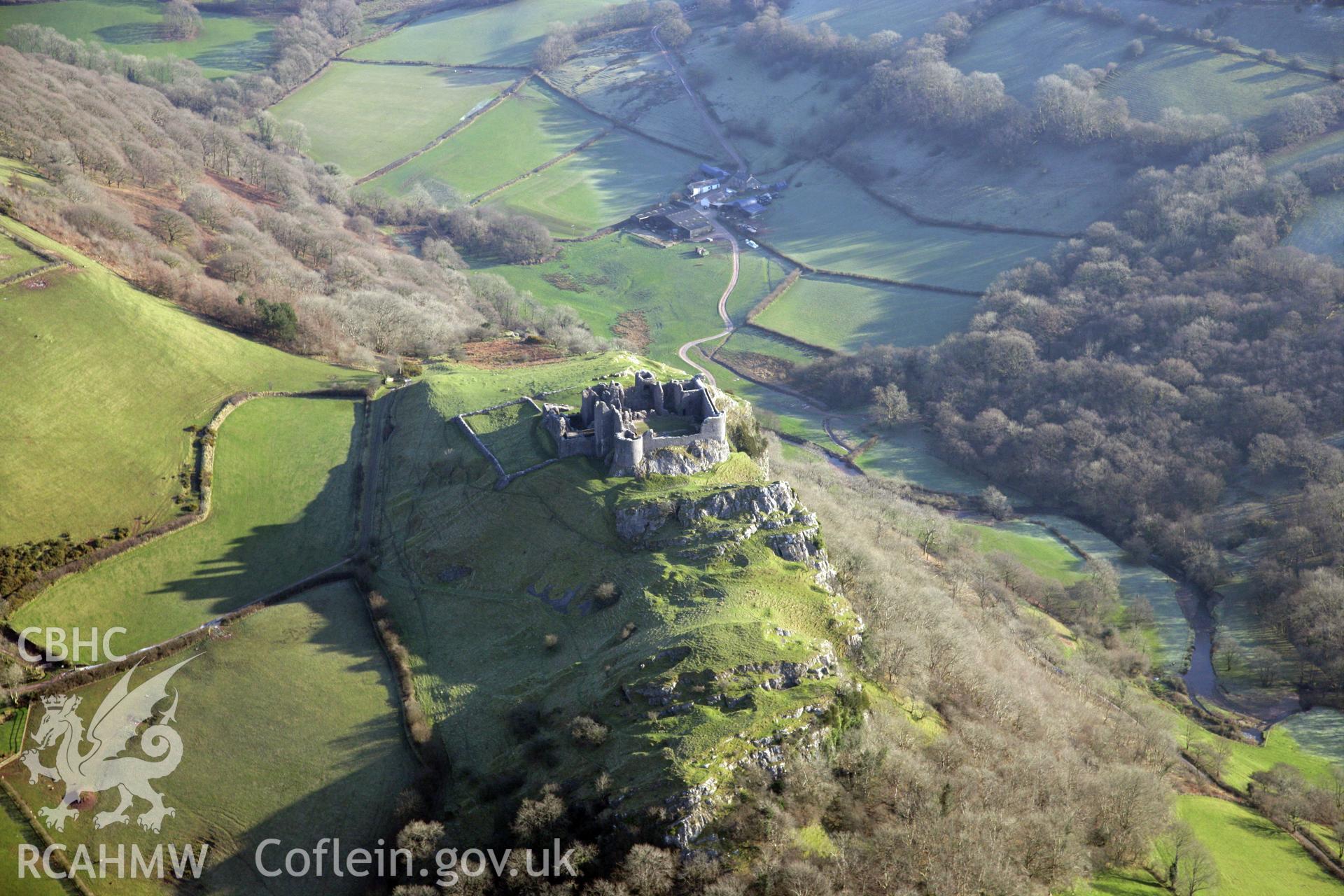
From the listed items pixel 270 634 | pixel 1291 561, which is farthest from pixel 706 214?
pixel 270 634

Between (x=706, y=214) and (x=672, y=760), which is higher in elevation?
(x=672, y=760)

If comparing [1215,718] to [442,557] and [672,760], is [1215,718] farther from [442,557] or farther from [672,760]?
[442,557]

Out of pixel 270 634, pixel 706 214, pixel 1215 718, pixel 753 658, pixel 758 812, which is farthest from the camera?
pixel 706 214

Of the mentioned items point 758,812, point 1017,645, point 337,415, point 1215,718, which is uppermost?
point 758,812

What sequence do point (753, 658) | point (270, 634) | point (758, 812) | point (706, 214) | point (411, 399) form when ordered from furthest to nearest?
point (706, 214) → point (411, 399) → point (270, 634) → point (753, 658) → point (758, 812)

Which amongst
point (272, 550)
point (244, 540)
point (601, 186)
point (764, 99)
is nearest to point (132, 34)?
point (601, 186)

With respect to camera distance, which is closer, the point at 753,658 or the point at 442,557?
the point at 753,658
